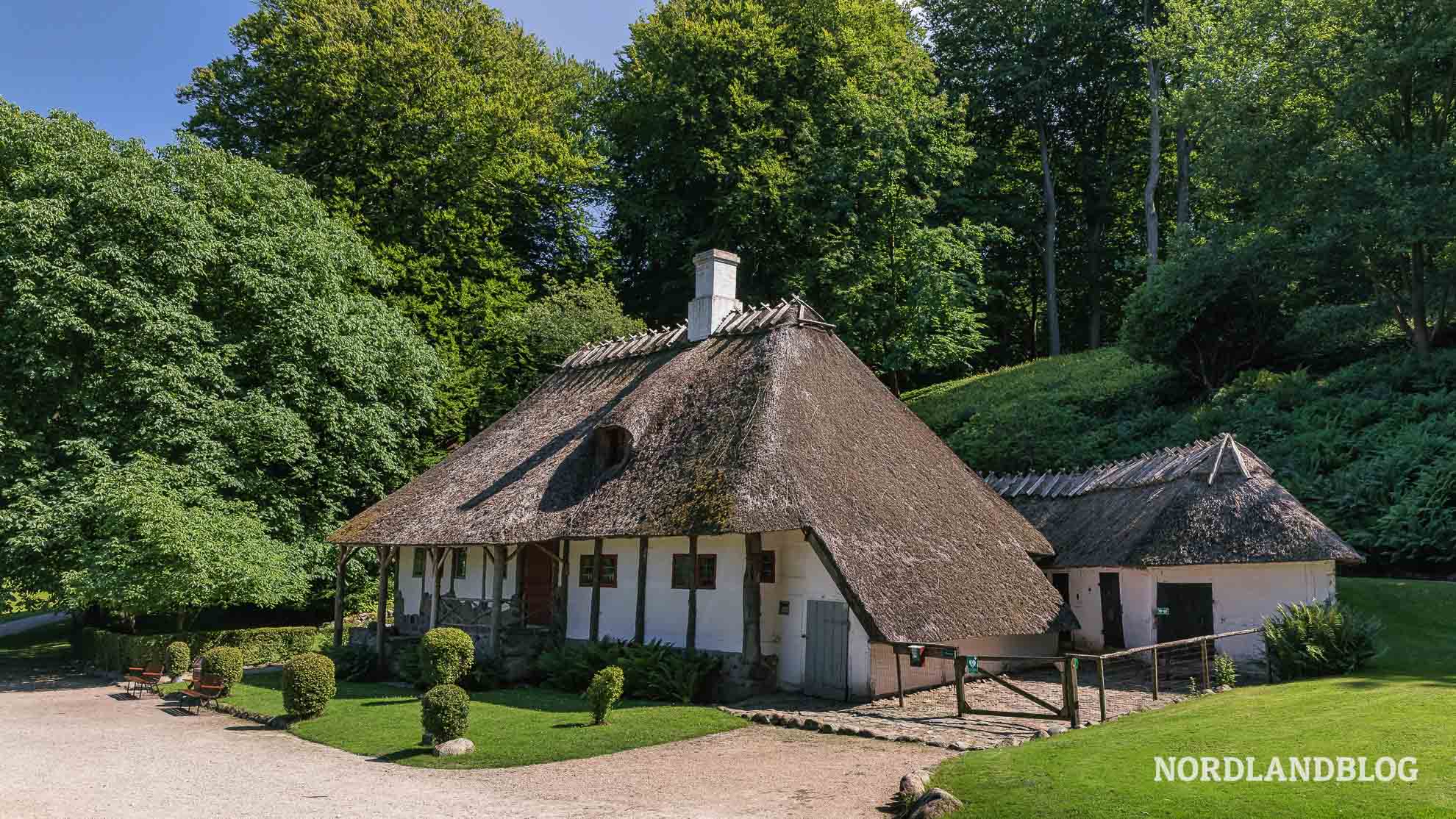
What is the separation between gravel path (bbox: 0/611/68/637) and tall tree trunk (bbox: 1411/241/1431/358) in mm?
48193

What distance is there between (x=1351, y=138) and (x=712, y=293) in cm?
1983

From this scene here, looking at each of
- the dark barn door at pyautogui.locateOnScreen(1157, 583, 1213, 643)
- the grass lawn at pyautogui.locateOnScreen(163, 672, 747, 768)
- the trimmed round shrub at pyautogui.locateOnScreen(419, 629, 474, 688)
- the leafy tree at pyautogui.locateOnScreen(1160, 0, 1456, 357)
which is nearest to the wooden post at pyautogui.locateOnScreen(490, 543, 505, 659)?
the grass lawn at pyautogui.locateOnScreen(163, 672, 747, 768)

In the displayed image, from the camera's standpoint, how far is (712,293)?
25859 mm

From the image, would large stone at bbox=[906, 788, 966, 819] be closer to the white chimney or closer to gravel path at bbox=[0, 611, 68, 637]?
the white chimney

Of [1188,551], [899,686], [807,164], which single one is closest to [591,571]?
[899,686]

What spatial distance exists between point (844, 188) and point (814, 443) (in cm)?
2210

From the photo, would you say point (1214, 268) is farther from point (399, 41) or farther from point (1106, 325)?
point (399, 41)

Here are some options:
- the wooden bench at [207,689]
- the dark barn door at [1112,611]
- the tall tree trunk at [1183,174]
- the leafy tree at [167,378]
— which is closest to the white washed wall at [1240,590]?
the dark barn door at [1112,611]

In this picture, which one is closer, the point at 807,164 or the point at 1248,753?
the point at 1248,753

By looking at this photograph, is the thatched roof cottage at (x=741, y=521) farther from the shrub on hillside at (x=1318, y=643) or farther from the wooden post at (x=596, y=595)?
the shrub on hillside at (x=1318, y=643)

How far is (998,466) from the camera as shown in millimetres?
33281

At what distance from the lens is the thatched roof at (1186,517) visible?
18891mm

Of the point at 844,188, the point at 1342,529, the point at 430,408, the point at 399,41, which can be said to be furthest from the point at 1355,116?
the point at 399,41

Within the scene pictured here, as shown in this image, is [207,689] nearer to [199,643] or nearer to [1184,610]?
[199,643]
